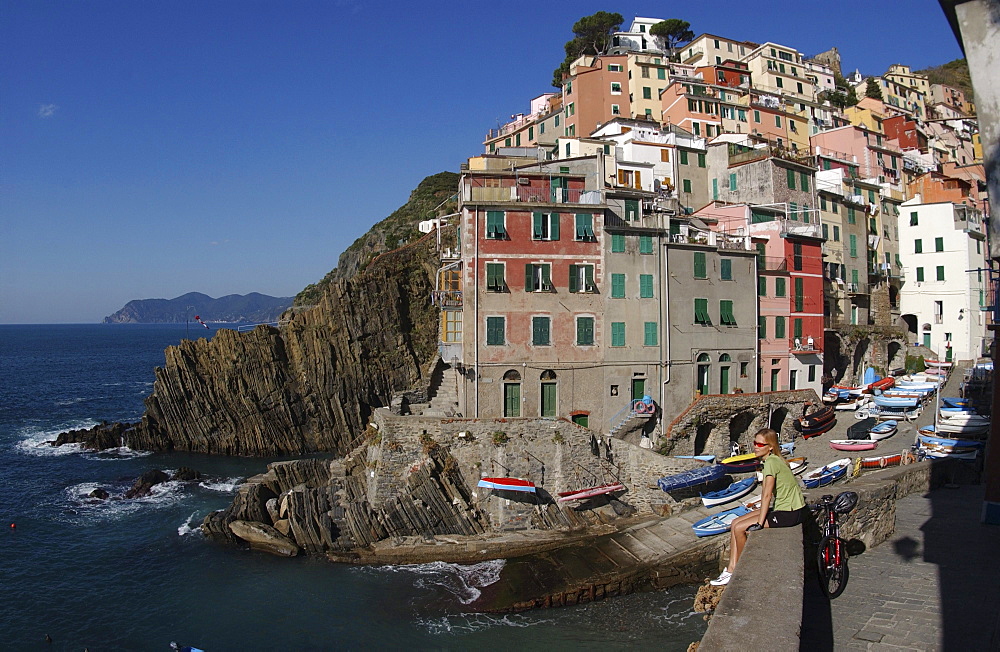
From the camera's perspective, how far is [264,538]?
103 ft

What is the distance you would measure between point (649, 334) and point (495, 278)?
8934mm

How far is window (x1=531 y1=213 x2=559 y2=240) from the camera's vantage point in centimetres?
3481

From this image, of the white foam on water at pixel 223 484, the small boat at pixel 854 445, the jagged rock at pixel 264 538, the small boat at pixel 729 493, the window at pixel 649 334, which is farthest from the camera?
the white foam on water at pixel 223 484

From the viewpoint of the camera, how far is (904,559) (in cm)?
1464

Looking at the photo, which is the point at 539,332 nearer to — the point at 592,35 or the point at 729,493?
the point at 729,493

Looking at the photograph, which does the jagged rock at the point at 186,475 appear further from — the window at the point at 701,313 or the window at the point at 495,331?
the window at the point at 701,313

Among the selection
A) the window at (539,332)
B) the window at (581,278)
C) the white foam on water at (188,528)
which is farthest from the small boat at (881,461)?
the white foam on water at (188,528)

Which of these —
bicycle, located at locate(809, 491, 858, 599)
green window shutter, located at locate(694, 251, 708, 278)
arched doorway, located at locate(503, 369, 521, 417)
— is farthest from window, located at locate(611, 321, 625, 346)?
bicycle, located at locate(809, 491, 858, 599)

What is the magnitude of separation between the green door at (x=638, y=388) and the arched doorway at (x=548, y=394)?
14.5 feet

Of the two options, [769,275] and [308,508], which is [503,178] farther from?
[308,508]

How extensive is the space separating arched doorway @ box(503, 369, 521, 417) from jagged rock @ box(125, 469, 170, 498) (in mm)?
24129

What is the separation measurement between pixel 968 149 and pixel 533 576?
9014 centimetres

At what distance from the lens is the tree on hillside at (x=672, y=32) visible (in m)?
85.3

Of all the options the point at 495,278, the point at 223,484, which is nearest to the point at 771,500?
the point at 495,278
